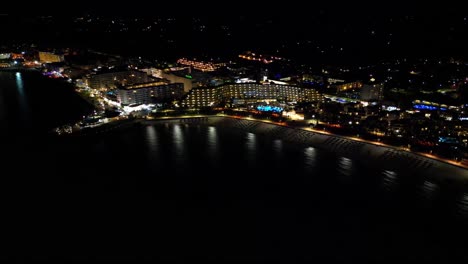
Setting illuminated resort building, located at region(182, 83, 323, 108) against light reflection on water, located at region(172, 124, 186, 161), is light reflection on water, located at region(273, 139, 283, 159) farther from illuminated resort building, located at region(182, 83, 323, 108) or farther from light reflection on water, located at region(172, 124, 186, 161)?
illuminated resort building, located at region(182, 83, 323, 108)

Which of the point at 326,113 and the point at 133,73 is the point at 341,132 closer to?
the point at 326,113

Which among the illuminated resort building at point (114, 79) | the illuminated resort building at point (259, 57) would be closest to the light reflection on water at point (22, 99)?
the illuminated resort building at point (114, 79)

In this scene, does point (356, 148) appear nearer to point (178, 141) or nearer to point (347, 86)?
point (178, 141)

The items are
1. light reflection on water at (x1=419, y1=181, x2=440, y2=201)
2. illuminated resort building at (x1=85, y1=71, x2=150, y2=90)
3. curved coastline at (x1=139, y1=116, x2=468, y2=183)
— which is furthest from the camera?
illuminated resort building at (x1=85, y1=71, x2=150, y2=90)

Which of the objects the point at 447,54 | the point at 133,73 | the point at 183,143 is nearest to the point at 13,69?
the point at 133,73

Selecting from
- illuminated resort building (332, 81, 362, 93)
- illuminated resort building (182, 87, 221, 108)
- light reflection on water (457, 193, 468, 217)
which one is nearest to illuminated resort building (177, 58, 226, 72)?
illuminated resort building (182, 87, 221, 108)
